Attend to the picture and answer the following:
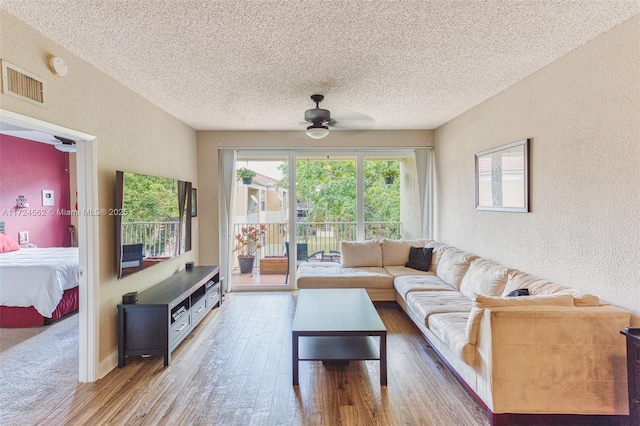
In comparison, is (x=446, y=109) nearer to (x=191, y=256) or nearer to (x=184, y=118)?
(x=184, y=118)

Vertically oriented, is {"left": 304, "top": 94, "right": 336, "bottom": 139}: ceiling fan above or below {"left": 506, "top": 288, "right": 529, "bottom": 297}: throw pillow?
above

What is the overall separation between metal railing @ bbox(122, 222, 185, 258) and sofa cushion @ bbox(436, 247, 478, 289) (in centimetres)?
338

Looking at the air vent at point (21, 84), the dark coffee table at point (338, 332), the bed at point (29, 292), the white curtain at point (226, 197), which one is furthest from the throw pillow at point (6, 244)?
the dark coffee table at point (338, 332)

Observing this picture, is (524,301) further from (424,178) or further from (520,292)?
(424,178)


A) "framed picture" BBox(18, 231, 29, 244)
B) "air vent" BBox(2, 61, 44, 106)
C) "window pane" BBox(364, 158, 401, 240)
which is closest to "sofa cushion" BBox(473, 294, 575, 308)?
"air vent" BBox(2, 61, 44, 106)

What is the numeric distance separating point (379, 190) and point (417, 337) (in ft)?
8.56

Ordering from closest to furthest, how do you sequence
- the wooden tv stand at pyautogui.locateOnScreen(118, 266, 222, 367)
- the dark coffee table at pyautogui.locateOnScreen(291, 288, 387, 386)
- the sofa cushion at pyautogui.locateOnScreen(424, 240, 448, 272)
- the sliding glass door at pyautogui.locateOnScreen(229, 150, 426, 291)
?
the dark coffee table at pyautogui.locateOnScreen(291, 288, 387, 386) → the wooden tv stand at pyautogui.locateOnScreen(118, 266, 222, 367) → the sofa cushion at pyautogui.locateOnScreen(424, 240, 448, 272) → the sliding glass door at pyautogui.locateOnScreen(229, 150, 426, 291)

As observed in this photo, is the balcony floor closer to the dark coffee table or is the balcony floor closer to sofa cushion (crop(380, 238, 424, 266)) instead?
sofa cushion (crop(380, 238, 424, 266))

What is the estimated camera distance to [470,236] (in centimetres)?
416

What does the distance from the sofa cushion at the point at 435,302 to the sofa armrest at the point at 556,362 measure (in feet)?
2.85

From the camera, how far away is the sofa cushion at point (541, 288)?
7.03 feet

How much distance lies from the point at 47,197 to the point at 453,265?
656 centimetres

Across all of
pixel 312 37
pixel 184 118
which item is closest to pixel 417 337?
pixel 312 37

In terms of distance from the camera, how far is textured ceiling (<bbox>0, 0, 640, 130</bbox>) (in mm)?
1890
